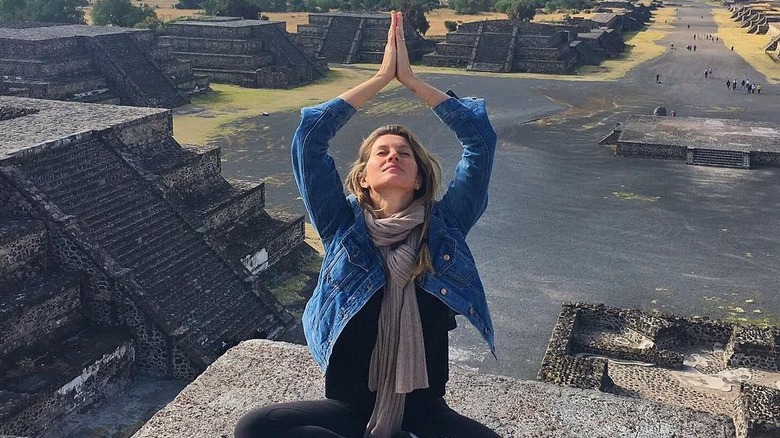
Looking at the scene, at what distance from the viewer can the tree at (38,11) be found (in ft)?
144

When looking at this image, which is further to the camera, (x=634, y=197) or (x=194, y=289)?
(x=634, y=197)

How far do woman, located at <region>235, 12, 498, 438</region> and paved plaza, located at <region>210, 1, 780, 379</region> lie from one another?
8037 mm

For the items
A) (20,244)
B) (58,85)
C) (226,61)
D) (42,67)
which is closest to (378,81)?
(20,244)

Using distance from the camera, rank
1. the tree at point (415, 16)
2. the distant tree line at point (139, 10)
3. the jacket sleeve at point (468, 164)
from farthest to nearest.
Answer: the tree at point (415, 16)
the distant tree line at point (139, 10)
the jacket sleeve at point (468, 164)

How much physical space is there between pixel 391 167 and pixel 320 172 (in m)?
0.37

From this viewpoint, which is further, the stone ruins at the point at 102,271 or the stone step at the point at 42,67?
the stone step at the point at 42,67

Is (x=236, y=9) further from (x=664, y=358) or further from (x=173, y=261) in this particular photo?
(x=664, y=358)

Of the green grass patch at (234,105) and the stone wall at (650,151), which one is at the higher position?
the stone wall at (650,151)

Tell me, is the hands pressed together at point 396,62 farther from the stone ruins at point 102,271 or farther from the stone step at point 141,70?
the stone step at point 141,70

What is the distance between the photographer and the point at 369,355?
354cm

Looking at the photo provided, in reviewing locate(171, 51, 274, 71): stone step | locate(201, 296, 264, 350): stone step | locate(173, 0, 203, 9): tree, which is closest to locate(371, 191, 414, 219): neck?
locate(201, 296, 264, 350): stone step

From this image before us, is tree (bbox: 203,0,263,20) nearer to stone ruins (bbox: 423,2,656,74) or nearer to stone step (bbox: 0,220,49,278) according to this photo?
stone ruins (bbox: 423,2,656,74)

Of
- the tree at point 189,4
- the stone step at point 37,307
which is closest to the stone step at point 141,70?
the stone step at point 37,307

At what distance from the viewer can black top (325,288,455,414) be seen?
3518mm
